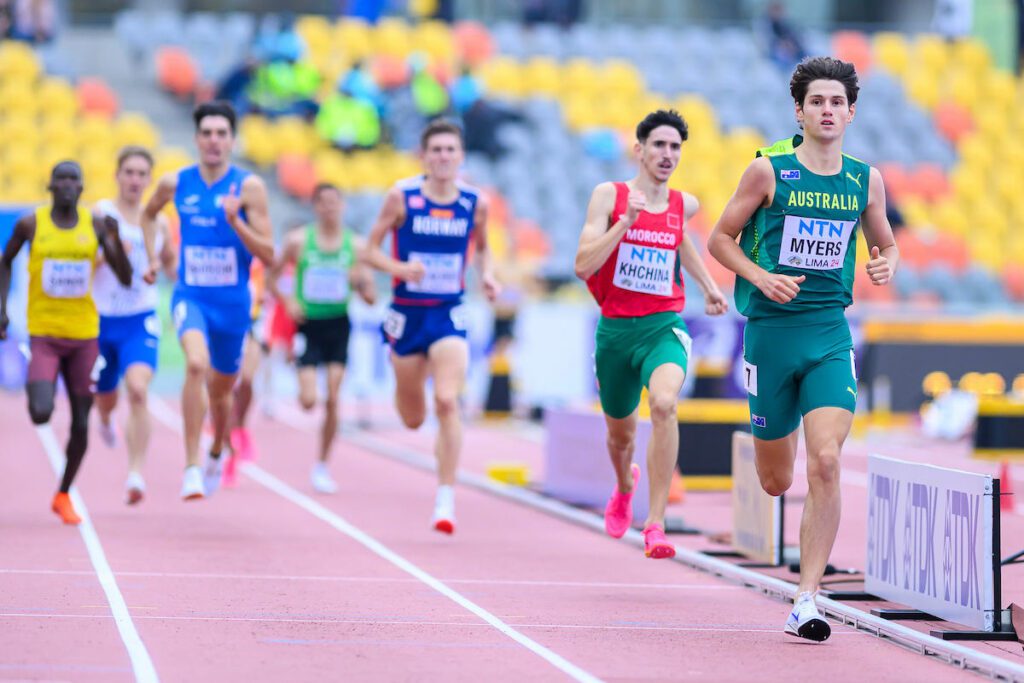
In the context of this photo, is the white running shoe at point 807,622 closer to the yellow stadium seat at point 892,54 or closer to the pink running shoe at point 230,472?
the pink running shoe at point 230,472

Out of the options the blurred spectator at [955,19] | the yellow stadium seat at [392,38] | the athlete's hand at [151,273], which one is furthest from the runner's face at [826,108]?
the blurred spectator at [955,19]

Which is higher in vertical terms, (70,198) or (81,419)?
(70,198)

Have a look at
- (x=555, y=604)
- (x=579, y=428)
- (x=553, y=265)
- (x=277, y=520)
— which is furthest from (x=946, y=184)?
(x=555, y=604)

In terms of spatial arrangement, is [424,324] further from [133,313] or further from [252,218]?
[133,313]

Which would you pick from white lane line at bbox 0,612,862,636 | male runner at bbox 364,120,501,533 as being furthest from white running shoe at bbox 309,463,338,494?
white lane line at bbox 0,612,862,636

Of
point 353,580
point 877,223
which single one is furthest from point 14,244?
point 877,223

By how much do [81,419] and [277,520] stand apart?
1494 millimetres

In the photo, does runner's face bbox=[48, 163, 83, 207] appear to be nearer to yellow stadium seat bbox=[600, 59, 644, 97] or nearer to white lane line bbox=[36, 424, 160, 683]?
white lane line bbox=[36, 424, 160, 683]

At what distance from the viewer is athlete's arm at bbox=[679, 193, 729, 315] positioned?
875 centimetres

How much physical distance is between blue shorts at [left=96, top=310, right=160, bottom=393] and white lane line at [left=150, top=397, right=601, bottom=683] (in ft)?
5.00

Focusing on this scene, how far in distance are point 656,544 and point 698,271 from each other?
1.71 meters

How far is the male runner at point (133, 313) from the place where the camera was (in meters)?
11.0

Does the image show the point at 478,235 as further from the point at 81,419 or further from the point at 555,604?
the point at 555,604

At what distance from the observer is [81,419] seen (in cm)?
1029
